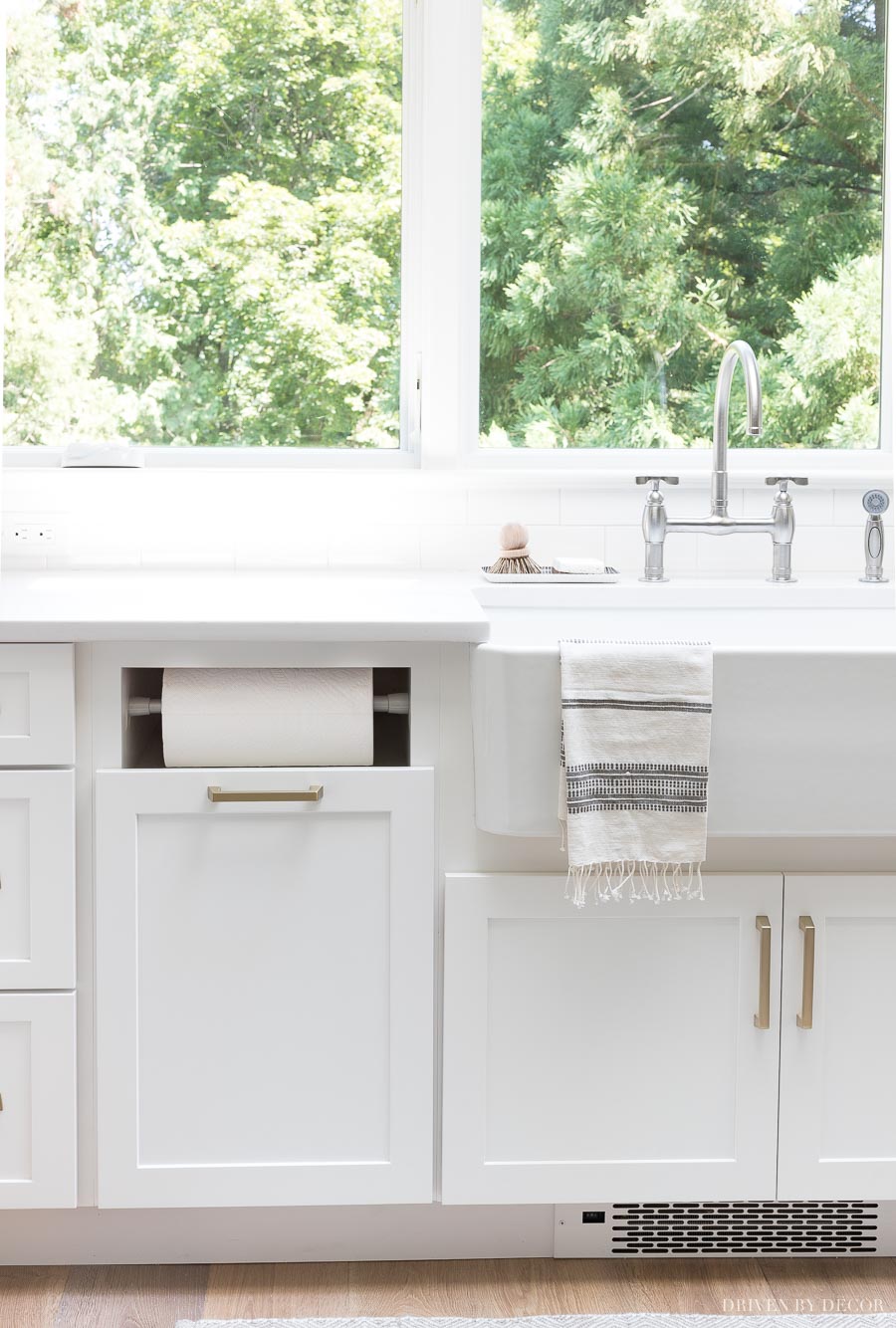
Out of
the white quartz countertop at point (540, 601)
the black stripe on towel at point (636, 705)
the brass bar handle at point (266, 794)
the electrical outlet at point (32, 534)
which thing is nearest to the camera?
the black stripe on towel at point (636, 705)

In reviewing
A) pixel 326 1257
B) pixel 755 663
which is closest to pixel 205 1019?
pixel 326 1257

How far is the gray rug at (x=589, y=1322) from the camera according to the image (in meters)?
1.76

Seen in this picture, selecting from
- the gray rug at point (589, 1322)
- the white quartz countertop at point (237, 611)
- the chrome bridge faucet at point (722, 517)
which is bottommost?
the gray rug at point (589, 1322)

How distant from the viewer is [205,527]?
2.40 meters

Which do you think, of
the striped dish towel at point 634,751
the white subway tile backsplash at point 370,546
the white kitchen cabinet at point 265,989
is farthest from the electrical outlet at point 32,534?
the striped dish towel at point 634,751

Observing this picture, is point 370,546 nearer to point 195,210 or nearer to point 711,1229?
point 195,210

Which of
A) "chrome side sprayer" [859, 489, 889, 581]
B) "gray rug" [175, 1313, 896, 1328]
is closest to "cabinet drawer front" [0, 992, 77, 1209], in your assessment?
"gray rug" [175, 1313, 896, 1328]

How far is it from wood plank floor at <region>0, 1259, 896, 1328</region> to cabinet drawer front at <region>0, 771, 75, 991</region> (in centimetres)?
46

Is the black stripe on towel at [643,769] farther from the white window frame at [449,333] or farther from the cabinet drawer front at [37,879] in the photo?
the white window frame at [449,333]

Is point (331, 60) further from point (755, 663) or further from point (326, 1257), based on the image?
point (326, 1257)

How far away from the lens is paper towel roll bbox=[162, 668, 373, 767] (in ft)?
5.71

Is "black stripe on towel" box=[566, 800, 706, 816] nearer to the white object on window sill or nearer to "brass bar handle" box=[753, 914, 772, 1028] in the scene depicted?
"brass bar handle" box=[753, 914, 772, 1028]

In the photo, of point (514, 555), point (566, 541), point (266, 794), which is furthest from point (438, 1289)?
point (566, 541)

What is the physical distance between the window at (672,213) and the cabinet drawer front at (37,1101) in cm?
133
